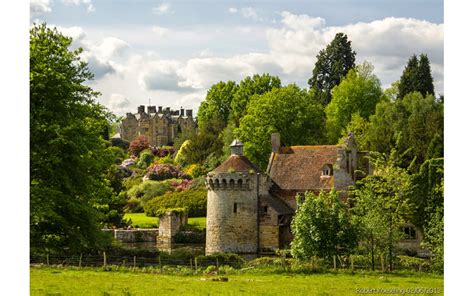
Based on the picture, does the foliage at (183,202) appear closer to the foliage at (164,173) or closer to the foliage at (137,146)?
the foliage at (164,173)

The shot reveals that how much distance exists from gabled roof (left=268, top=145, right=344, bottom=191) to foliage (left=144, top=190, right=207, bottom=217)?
42.1 feet

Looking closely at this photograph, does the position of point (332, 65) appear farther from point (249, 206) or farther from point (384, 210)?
point (384, 210)

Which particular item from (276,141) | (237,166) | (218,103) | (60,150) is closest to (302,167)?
(276,141)

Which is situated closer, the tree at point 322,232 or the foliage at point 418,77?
the tree at point 322,232

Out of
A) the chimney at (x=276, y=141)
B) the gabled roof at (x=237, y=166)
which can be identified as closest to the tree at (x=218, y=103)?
the chimney at (x=276, y=141)

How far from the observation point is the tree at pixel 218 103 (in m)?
77.2

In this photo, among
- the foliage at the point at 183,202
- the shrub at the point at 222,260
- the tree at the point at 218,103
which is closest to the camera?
the shrub at the point at 222,260

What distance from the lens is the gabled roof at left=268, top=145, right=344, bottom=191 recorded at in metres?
42.5

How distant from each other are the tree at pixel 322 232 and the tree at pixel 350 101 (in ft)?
89.8

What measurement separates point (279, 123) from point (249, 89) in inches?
648

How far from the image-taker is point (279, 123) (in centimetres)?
5519

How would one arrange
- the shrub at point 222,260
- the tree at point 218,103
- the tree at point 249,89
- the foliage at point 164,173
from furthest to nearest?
the tree at point 218,103 < the tree at point 249,89 < the foliage at point 164,173 < the shrub at point 222,260
